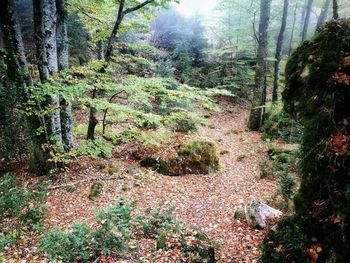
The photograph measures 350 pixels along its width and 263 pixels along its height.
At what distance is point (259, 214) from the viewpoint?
544 centimetres

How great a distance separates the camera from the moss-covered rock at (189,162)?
870 cm

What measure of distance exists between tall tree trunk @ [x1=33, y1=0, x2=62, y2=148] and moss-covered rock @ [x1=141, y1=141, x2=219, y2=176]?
9.61 ft

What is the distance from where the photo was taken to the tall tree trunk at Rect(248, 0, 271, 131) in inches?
502

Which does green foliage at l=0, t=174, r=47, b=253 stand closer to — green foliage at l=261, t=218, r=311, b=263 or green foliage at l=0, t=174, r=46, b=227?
green foliage at l=0, t=174, r=46, b=227

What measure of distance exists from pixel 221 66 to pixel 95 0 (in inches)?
537

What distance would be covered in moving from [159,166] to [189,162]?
977 mm

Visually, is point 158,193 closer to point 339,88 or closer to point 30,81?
point 30,81

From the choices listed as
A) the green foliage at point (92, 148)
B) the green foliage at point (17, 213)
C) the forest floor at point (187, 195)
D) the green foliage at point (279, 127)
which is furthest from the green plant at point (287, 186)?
the green foliage at point (17, 213)

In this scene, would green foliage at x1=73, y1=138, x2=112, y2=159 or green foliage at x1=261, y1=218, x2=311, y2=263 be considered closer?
green foliage at x1=261, y1=218, x2=311, y2=263

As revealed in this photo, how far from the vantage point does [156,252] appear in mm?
4777

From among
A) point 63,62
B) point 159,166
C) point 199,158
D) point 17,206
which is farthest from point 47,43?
point 199,158

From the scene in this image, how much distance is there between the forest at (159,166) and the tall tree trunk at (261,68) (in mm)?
52

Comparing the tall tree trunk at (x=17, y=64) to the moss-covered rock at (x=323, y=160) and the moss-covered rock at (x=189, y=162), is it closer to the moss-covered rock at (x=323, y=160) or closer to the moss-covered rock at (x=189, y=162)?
the moss-covered rock at (x=189, y=162)

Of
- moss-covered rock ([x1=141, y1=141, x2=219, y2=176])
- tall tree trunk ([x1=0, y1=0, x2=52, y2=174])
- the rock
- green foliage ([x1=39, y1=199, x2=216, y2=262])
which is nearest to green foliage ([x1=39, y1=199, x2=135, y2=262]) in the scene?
green foliage ([x1=39, y1=199, x2=216, y2=262])
